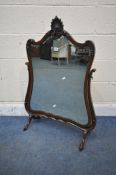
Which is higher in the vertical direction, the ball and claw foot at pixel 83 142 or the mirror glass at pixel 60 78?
the mirror glass at pixel 60 78

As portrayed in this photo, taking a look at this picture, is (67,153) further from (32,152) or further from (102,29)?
(102,29)

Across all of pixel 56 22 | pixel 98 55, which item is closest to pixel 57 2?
A: pixel 56 22

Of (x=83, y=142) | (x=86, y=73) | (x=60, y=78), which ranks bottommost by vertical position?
(x=83, y=142)

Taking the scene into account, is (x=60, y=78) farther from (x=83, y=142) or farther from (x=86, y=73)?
(x=83, y=142)

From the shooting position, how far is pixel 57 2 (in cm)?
205

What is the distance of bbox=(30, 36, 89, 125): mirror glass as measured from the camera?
1.88m

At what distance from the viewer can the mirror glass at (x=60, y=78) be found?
188 cm

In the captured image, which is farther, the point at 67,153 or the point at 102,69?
the point at 102,69

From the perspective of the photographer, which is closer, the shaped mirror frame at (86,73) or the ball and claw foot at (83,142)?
the shaped mirror frame at (86,73)

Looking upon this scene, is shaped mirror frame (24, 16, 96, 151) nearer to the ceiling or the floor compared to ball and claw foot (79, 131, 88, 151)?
nearer to the ceiling

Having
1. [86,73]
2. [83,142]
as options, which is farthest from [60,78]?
[83,142]

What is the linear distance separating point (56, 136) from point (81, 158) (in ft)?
1.15

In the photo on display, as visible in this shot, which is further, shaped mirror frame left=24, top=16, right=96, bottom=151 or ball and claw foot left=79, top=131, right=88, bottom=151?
ball and claw foot left=79, top=131, right=88, bottom=151

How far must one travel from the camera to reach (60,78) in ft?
6.56
